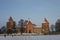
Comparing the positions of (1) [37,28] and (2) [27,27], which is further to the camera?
(1) [37,28]

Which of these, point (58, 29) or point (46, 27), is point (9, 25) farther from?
point (58, 29)

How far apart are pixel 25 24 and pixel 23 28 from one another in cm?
1347

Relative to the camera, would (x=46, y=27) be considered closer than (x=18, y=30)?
No

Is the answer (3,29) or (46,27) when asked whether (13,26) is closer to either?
(3,29)

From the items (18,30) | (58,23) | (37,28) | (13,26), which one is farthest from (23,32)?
(37,28)

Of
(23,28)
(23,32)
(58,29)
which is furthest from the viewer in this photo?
(23,28)

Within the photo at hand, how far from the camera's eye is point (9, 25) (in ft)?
427

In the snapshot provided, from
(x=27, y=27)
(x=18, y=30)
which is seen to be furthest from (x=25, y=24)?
(x=18, y=30)

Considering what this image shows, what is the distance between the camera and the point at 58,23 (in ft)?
360

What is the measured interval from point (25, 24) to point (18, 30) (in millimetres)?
20095

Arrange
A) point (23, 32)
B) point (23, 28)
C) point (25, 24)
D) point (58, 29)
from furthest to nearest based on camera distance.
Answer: point (25, 24), point (23, 28), point (23, 32), point (58, 29)

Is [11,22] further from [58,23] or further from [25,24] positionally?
[58,23]

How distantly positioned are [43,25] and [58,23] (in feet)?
115

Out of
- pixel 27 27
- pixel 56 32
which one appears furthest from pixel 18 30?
pixel 56 32
